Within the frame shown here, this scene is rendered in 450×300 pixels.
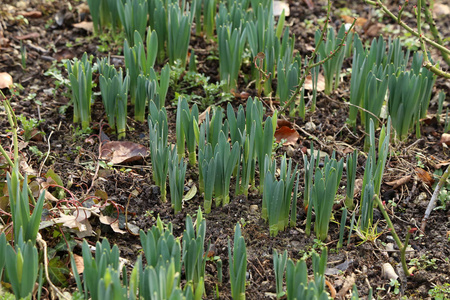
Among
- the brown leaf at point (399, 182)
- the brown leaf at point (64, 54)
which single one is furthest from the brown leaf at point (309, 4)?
the brown leaf at point (399, 182)

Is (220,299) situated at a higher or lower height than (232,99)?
lower

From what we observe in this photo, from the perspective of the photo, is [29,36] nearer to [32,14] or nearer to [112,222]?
[32,14]

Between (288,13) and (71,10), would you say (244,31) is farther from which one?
(71,10)

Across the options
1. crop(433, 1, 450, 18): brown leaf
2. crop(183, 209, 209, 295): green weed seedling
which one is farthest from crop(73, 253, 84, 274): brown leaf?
crop(433, 1, 450, 18): brown leaf

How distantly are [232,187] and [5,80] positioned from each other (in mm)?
1601

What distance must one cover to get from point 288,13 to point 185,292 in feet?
9.82

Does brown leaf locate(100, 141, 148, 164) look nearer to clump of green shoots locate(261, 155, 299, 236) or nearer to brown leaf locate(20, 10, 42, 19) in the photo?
clump of green shoots locate(261, 155, 299, 236)

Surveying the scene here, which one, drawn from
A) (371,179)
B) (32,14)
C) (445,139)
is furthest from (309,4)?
(371,179)

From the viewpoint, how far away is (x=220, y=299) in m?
2.22

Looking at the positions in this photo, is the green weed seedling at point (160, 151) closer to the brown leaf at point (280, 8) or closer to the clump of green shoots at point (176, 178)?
the clump of green shoots at point (176, 178)

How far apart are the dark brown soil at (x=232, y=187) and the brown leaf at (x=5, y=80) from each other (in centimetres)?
5

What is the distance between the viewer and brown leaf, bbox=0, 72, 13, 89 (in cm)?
342

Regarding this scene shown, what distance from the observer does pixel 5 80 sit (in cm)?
345

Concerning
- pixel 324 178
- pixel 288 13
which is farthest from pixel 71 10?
pixel 324 178
